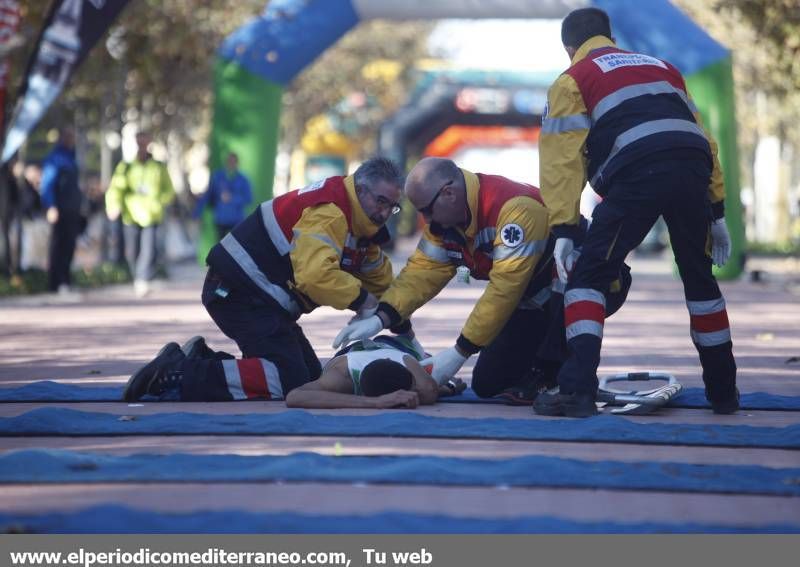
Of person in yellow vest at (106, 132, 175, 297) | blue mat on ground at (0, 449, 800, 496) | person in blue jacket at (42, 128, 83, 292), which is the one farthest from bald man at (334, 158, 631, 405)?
person in yellow vest at (106, 132, 175, 297)

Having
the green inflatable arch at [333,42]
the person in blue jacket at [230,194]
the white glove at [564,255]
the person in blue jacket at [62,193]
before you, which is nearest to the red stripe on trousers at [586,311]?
the white glove at [564,255]

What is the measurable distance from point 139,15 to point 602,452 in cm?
1785

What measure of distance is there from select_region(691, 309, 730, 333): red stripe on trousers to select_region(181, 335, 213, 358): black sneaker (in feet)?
8.56

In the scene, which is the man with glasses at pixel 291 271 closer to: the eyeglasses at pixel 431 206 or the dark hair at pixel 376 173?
the dark hair at pixel 376 173

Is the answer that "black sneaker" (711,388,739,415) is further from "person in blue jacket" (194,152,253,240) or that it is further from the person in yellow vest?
"person in blue jacket" (194,152,253,240)

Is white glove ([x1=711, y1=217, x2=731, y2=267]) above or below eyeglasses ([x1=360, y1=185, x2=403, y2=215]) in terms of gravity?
below

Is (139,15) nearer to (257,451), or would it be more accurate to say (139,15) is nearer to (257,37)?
(257,37)

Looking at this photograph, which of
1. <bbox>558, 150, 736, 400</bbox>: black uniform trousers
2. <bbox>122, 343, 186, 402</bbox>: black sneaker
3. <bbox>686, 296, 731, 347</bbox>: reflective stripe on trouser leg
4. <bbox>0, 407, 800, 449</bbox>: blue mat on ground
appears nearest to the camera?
<bbox>0, 407, 800, 449</bbox>: blue mat on ground

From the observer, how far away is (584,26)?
763 cm

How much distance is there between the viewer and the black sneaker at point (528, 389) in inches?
312

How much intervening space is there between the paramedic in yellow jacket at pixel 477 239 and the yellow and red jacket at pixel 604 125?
0.33m

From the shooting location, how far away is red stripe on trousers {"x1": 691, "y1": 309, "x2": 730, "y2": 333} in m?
7.40

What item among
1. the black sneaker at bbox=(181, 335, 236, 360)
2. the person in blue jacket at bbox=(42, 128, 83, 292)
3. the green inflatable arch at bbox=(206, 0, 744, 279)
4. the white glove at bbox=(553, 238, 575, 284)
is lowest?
the black sneaker at bbox=(181, 335, 236, 360)

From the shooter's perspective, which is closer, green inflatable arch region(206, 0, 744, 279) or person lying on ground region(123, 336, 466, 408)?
person lying on ground region(123, 336, 466, 408)
